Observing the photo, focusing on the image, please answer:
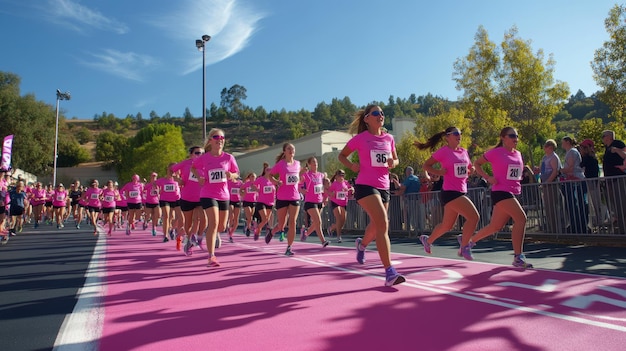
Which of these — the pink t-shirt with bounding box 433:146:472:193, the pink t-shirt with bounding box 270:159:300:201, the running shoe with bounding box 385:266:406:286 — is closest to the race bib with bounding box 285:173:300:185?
the pink t-shirt with bounding box 270:159:300:201

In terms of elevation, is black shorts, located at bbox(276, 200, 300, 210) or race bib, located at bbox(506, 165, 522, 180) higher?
race bib, located at bbox(506, 165, 522, 180)

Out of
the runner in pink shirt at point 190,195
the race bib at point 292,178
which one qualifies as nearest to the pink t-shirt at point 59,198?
the runner in pink shirt at point 190,195

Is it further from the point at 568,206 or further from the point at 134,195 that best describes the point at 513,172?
the point at 134,195

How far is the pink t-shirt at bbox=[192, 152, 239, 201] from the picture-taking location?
722 cm

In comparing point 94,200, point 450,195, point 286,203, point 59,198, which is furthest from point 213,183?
point 59,198

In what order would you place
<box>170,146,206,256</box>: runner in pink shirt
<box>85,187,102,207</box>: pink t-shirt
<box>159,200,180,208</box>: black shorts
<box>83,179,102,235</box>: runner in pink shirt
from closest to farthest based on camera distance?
<box>170,146,206,256</box>: runner in pink shirt < <box>159,200,180,208</box>: black shorts < <box>83,179,102,235</box>: runner in pink shirt < <box>85,187,102,207</box>: pink t-shirt

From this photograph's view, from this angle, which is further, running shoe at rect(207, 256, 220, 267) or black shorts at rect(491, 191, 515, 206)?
running shoe at rect(207, 256, 220, 267)

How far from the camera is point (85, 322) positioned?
153 inches

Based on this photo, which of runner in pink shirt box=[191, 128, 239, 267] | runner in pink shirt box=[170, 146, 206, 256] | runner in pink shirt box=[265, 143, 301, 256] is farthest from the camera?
runner in pink shirt box=[170, 146, 206, 256]

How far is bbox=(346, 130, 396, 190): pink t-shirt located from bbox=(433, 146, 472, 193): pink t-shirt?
1.78 meters

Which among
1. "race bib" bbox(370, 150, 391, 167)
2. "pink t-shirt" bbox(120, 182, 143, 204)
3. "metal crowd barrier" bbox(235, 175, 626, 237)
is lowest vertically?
"metal crowd barrier" bbox(235, 175, 626, 237)

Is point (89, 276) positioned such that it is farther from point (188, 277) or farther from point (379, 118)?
point (379, 118)

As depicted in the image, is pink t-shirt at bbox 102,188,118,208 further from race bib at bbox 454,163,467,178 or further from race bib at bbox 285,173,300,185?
race bib at bbox 454,163,467,178

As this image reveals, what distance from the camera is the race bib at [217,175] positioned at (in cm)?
721
